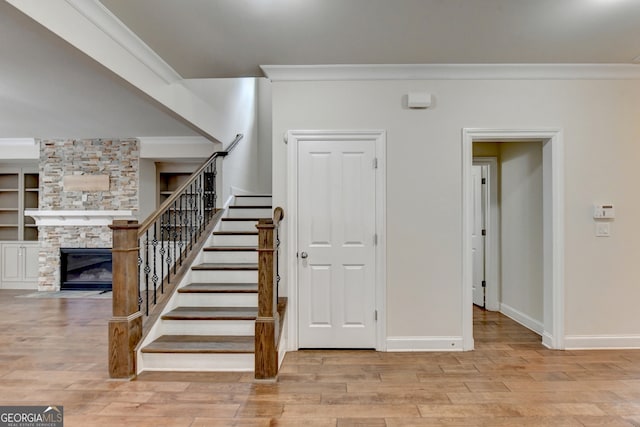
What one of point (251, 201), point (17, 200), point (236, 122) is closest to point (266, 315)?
point (251, 201)

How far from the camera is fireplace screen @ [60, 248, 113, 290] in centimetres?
601

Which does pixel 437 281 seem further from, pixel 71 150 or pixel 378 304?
pixel 71 150

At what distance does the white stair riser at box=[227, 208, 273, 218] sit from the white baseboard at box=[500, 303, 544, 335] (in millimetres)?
3206

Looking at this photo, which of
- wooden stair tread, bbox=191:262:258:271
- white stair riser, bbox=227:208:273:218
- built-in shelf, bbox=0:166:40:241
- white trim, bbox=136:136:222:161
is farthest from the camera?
built-in shelf, bbox=0:166:40:241

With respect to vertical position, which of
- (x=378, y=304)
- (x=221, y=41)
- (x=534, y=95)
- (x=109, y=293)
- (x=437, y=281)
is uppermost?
(x=221, y=41)

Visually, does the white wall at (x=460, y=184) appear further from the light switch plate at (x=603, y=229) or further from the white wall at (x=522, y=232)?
the white wall at (x=522, y=232)

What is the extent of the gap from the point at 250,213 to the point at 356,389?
296 cm

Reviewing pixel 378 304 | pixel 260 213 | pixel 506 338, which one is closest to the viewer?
pixel 378 304

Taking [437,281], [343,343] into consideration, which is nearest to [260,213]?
[343,343]

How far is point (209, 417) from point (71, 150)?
18.8 feet

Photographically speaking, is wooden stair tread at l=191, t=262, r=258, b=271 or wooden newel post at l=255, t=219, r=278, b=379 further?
wooden stair tread at l=191, t=262, r=258, b=271

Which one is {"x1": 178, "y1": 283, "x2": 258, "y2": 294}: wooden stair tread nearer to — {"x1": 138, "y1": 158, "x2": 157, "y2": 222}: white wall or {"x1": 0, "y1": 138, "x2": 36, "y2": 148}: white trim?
{"x1": 138, "y1": 158, "x2": 157, "y2": 222}: white wall

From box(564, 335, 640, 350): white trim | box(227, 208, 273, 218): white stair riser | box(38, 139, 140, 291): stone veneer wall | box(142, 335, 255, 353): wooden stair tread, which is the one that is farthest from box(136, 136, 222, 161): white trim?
box(564, 335, 640, 350): white trim

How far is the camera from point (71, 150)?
5.98 meters
